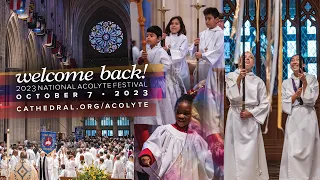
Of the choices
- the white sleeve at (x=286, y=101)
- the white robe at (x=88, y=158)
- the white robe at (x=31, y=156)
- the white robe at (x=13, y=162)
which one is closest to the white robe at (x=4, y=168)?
the white robe at (x=13, y=162)

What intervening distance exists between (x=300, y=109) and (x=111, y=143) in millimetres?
2442

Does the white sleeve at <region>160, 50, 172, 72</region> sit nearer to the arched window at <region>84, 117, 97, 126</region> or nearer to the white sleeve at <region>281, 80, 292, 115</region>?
the arched window at <region>84, 117, 97, 126</region>

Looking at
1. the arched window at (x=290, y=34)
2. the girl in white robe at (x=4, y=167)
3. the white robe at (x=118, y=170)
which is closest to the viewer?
the white robe at (x=118, y=170)

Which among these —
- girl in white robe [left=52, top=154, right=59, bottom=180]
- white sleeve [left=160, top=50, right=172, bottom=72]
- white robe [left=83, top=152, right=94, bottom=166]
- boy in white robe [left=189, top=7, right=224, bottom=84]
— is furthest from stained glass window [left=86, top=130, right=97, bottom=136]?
boy in white robe [left=189, top=7, right=224, bottom=84]

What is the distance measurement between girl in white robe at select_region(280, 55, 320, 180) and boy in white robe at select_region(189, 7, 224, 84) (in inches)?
62.6

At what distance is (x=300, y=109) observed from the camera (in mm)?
6922

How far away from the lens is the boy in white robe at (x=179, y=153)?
18.2 feet

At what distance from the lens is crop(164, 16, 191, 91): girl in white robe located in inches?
223

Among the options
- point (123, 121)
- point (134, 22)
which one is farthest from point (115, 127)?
point (134, 22)

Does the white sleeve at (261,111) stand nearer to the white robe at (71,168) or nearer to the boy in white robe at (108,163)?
the boy in white robe at (108,163)

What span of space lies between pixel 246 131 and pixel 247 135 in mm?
45

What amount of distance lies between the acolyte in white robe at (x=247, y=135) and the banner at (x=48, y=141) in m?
1.95

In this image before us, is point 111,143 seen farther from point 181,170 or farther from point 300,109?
point 300,109

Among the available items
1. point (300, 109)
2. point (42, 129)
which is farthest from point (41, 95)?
point (300, 109)
